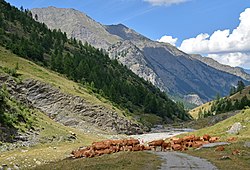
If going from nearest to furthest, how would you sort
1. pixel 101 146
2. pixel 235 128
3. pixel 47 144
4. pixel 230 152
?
pixel 230 152 < pixel 101 146 < pixel 47 144 < pixel 235 128

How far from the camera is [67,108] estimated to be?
107312 millimetres

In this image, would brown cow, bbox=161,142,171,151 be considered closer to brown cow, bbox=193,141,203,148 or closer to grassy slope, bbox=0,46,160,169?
brown cow, bbox=193,141,203,148

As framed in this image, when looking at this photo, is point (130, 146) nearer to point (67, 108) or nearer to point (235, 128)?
point (235, 128)

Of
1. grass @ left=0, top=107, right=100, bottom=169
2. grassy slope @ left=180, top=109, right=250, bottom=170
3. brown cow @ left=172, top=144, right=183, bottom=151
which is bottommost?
grass @ left=0, top=107, right=100, bottom=169

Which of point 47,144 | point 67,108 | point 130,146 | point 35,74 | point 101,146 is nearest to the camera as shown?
point 101,146

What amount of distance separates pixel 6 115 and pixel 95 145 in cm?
2091

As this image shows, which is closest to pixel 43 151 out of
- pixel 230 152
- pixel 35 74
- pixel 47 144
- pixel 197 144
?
pixel 47 144

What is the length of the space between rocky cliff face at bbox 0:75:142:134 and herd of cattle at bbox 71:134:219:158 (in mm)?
48910

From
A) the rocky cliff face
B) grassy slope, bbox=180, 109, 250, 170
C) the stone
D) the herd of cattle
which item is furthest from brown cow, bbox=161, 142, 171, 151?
the rocky cliff face

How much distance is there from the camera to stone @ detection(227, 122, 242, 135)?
68.5m

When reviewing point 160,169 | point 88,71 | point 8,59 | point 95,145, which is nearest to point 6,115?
point 95,145

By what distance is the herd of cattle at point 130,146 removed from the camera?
48.2 meters

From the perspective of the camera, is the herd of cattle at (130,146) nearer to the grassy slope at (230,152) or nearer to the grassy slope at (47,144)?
the grassy slope at (47,144)

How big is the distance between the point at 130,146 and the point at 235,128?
28.2 m
